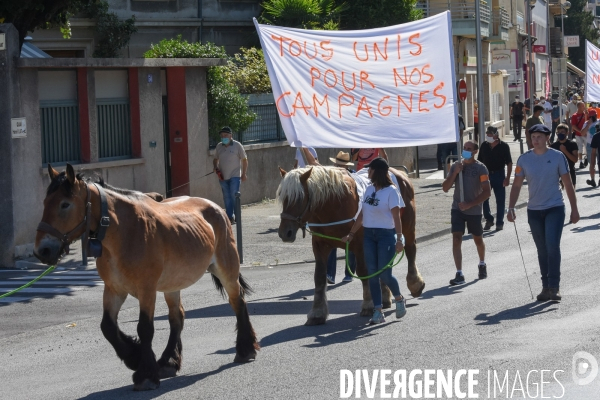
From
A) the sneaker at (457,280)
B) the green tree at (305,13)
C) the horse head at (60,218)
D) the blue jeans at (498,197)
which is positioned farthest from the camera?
the green tree at (305,13)

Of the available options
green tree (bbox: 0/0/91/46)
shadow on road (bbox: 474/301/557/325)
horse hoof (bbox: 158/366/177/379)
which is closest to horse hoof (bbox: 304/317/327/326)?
shadow on road (bbox: 474/301/557/325)

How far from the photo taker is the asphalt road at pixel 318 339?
7.68 meters

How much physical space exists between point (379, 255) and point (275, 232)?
349 inches

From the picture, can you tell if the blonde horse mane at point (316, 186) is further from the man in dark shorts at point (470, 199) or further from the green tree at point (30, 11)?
the green tree at point (30, 11)

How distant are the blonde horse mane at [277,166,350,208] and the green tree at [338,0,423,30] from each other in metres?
23.4

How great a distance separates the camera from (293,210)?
10.1 metres

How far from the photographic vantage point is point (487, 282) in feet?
41.6

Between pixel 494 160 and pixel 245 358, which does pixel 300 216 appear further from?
pixel 494 160

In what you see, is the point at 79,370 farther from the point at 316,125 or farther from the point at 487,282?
the point at 487,282

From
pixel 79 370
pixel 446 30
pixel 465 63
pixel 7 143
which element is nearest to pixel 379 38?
pixel 446 30

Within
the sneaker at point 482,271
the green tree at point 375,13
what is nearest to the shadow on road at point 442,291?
the sneaker at point 482,271

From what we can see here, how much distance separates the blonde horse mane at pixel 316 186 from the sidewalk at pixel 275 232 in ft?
12.9

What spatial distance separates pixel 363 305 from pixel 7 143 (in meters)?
7.78

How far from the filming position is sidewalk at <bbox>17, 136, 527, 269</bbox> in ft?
52.5
